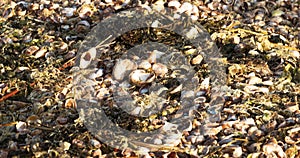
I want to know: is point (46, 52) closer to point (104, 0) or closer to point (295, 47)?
point (104, 0)

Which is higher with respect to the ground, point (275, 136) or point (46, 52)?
point (46, 52)

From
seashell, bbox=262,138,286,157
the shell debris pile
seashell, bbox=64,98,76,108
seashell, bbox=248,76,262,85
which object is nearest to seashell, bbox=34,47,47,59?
the shell debris pile

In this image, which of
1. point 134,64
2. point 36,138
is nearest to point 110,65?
point 134,64

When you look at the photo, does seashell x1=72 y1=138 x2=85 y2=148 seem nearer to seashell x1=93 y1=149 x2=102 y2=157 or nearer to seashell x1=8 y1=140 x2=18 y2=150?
seashell x1=93 y1=149 x2=102 y2=157

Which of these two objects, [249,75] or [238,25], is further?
[238,25]

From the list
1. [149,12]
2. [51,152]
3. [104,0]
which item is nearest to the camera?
[51,152]

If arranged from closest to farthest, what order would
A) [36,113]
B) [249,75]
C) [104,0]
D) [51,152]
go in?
1. [51,152]
2. [36,113]
3. [249,75]
4. [104,0]
